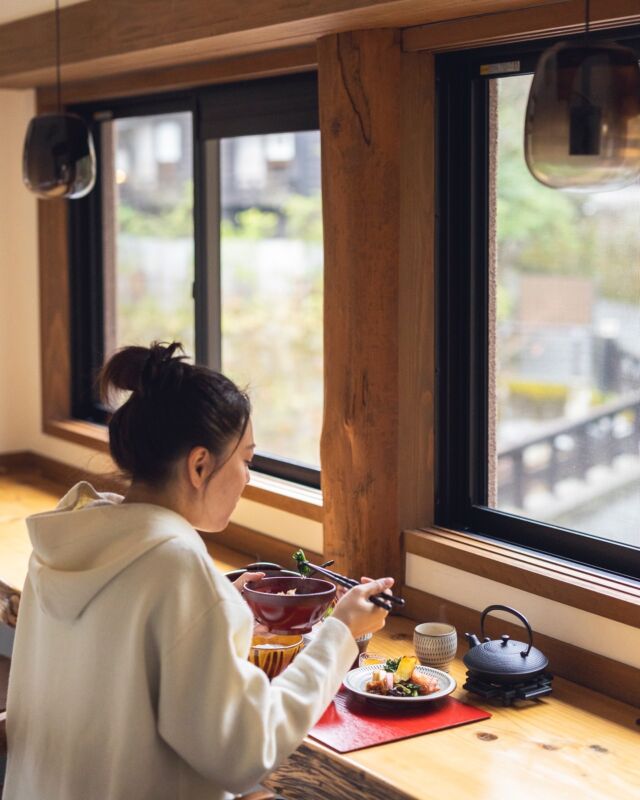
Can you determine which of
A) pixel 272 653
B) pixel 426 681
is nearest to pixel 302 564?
pixel 272 653

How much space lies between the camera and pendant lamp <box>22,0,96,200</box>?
2.91m

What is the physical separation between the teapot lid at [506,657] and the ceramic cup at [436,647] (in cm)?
7

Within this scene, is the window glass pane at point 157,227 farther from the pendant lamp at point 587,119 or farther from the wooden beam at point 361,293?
the pendant lamp at point 587,119

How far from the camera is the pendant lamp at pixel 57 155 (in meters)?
2.91

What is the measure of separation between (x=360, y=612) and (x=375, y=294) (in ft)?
3.24

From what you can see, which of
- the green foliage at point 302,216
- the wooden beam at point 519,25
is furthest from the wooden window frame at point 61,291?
the green foliage at point 302,216

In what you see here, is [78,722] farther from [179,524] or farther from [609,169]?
[609,169]

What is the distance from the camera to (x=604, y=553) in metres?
2.33

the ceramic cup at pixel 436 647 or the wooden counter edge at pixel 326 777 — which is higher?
the ceramic cup at pixel 436 647

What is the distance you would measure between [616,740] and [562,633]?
33cm

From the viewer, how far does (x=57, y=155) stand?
2914 mm

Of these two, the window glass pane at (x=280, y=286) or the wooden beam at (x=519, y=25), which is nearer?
the wooden beam at (x=519, y=25)

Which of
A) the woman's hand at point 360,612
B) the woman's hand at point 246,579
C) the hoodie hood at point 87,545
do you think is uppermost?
the hoodie hood at point 87,545

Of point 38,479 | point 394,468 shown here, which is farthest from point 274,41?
point 38,479
